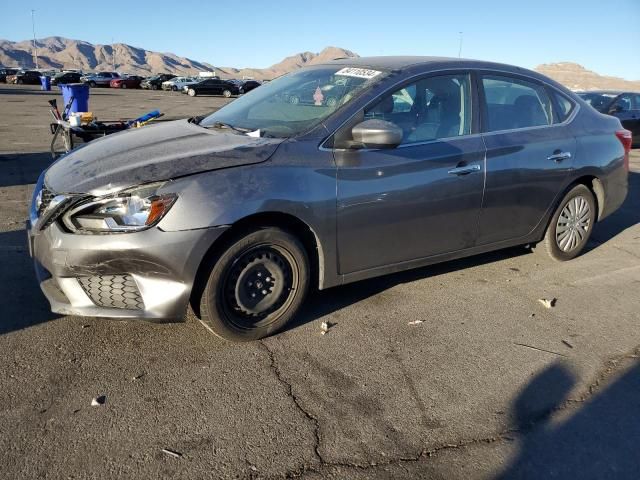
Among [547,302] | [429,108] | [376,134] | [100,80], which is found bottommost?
[547,302]

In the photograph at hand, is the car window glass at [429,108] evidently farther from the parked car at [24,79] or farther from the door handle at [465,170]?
the parked car at [24,79]

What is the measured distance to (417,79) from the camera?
12.4 ft

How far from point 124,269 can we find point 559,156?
3598mm

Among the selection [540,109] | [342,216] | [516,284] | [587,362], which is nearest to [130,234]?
[342,216]

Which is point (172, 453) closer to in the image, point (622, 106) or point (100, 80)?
point (622, 106)

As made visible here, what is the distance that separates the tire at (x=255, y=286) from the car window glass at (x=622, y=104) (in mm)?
12306

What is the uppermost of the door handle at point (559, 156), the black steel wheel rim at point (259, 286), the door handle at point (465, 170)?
the door handle at point (559, 156)

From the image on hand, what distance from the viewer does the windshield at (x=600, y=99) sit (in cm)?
1258

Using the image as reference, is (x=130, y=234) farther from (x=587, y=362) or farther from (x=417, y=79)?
(x=587, y=362)

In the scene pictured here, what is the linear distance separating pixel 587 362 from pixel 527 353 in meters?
0.35

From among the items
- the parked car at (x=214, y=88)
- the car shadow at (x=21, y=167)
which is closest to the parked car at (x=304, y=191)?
the car shadow at (x=21, y=167)

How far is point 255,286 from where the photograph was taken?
127 inches

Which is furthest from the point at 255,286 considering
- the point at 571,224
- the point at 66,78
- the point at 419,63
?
the point at 66,78

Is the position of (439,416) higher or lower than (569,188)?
lower
